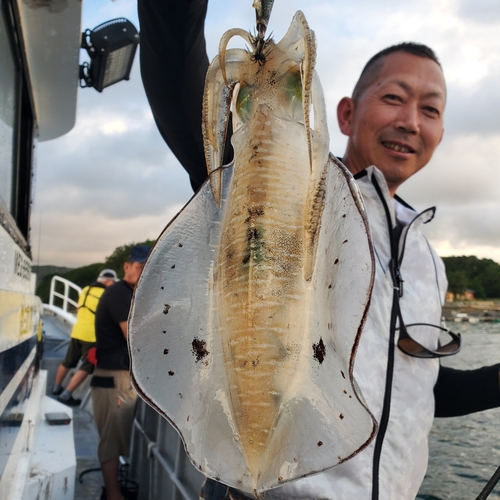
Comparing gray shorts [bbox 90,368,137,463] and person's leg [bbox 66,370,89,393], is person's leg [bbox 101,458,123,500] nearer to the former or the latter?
gray shorts [bbox 90,368,137,463]

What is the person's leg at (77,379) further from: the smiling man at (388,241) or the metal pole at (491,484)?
the smiling man at (388,241)

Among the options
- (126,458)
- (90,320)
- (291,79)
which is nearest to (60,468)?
(126,458)

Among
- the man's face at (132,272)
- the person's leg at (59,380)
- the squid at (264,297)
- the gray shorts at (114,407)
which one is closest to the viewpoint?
the squid at (264,297)

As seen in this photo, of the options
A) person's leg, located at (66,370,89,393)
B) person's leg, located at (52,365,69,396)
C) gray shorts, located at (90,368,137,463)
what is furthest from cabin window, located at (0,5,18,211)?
person's leg, located at (52,365,69,396)

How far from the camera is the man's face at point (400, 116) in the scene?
1622 mm

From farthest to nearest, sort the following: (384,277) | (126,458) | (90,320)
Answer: (90,320)
(126,458)
(384,277)

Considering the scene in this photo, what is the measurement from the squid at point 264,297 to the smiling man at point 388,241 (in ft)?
1.30

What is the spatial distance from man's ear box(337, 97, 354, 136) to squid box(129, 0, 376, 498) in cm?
108

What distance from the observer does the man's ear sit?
182 centimetres

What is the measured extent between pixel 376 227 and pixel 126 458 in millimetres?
4573

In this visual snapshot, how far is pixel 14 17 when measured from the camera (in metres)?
2.85

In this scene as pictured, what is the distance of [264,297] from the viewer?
29.1 inches

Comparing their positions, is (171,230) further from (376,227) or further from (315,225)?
(376,227)

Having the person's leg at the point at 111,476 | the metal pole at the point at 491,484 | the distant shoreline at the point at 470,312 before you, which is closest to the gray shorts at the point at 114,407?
the person's leg at the point at 111,476
